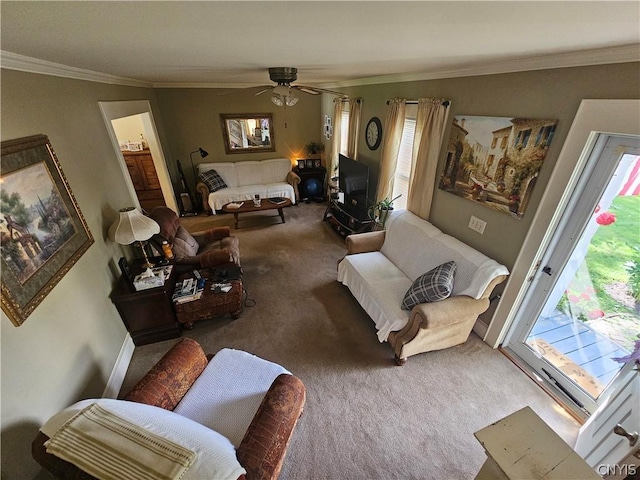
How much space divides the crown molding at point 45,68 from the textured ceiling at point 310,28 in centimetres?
7

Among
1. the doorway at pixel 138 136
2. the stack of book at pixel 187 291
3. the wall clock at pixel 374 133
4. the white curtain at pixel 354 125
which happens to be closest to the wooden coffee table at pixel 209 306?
the stack of book at pixel 187 291

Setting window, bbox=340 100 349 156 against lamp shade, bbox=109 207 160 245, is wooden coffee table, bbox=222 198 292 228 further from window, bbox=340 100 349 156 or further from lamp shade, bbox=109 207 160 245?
lamp shade, bbox=109 207 160 245

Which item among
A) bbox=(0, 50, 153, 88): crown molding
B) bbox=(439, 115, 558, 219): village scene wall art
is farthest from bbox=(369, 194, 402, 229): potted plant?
bbox=(0, 50, 153, 88): crown molding

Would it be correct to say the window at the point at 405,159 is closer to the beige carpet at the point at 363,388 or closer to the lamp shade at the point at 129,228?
the beige carpet at the point at 363,388

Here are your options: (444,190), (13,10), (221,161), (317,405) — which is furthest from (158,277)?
(221,161)

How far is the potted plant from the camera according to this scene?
3.55 meters

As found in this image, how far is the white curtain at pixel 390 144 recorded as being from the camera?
125 inches

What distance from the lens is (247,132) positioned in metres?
5.52

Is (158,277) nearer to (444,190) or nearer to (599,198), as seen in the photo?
(444,190)

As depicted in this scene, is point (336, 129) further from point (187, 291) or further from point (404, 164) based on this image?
point (187, 291)

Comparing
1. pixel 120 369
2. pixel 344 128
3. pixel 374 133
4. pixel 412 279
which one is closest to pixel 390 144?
pixel 374 133

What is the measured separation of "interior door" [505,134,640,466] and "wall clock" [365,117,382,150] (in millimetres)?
2484

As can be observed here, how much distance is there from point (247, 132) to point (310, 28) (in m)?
4.96

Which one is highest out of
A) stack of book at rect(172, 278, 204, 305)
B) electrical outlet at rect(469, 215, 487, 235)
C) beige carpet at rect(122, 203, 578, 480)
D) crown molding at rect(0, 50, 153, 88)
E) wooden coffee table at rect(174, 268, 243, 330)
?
crown molding at rect(0, 50, 153, 88)
